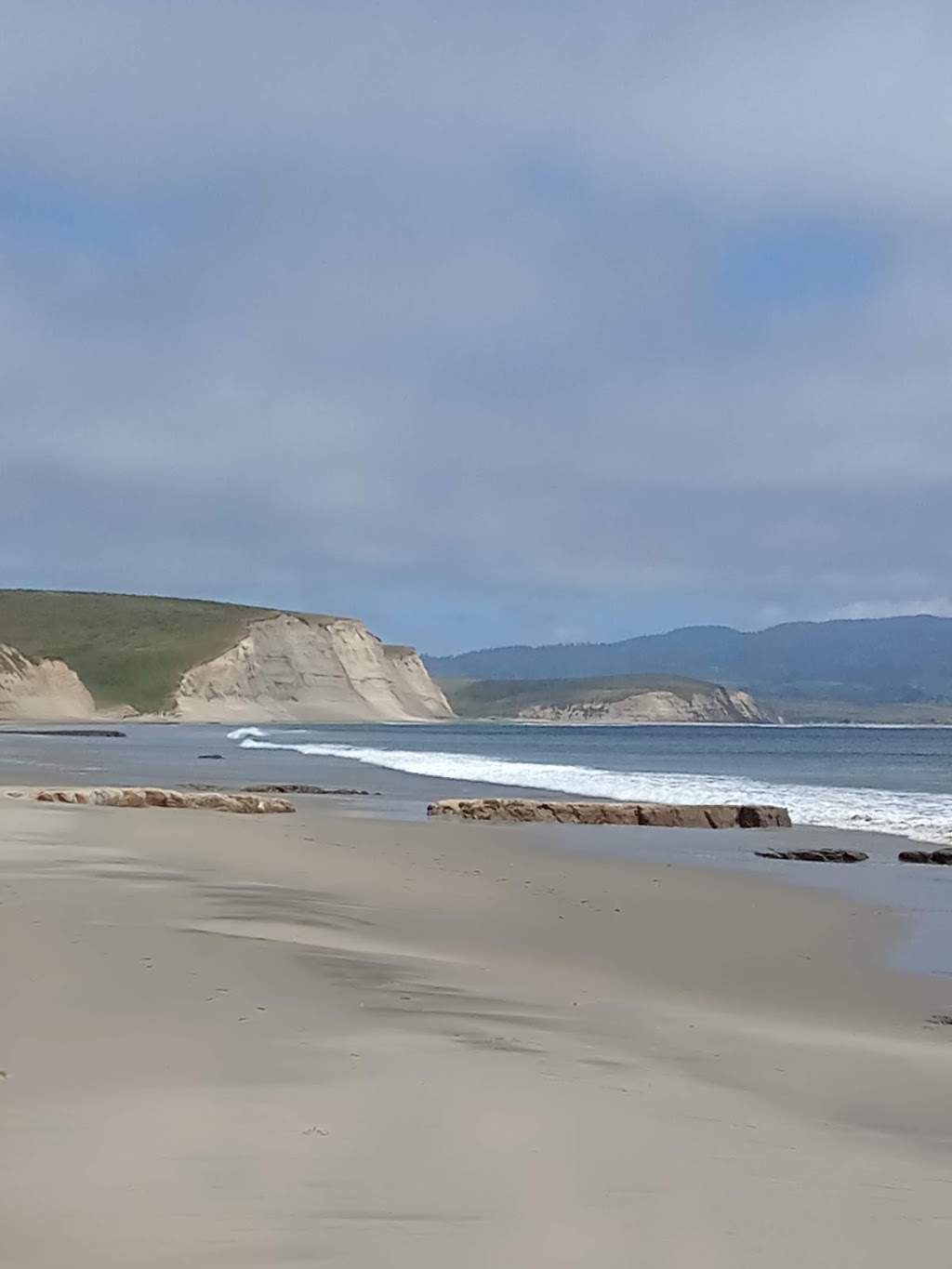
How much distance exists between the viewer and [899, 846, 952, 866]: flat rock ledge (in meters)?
15.8

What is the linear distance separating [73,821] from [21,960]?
9.65 metres

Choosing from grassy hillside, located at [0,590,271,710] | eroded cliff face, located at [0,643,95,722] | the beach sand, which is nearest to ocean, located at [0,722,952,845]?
the beach sand

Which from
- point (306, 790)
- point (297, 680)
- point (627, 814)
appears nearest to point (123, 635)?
point (297, 680)

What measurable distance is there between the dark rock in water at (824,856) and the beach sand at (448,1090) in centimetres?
543

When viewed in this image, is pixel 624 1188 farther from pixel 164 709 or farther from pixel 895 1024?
→ pixel 164 709

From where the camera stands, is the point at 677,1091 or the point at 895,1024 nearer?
the point at 677,1091

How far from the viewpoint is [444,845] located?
16938 millimetres

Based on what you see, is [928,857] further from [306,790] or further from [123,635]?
[123,635]

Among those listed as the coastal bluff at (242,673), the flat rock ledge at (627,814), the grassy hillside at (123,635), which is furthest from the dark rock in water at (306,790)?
the grassy hillside at (123,635)

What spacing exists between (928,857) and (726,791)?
13.3 m

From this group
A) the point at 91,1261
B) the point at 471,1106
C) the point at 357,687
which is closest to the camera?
the point at 91,1261

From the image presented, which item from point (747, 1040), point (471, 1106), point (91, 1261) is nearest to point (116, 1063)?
point (471, 1106)

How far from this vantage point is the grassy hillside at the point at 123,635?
471 feet

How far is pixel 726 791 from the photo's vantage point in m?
29.3
